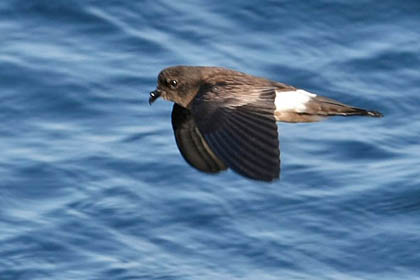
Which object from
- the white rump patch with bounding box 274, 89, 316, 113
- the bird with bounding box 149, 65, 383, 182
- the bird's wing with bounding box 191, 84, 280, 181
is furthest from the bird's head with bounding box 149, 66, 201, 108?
the white rump patch with bounding box 274, 89, 316, 113

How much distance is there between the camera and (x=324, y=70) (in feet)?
34.3

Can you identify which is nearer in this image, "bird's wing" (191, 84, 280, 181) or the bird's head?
"bird's wing" (191, 84, 280, 181)

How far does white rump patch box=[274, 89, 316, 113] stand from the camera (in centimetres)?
738

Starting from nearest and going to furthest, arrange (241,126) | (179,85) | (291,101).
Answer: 1. (241,126)
2. (291,101)
3. (179,85)

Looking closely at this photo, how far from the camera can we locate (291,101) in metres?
7.40

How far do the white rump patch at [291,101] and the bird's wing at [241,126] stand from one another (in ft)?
0.68

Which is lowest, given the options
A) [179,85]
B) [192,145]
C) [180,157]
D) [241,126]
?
[241,126]

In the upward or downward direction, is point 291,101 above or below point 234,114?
above

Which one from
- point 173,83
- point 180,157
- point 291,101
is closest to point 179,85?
point 173,83

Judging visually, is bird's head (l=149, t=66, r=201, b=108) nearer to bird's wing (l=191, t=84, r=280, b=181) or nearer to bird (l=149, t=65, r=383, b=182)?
bird (l=149, t=65, r=383, b=182)

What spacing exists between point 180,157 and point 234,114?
9.40ft

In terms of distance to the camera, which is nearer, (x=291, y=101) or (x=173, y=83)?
(x=291, y=101)

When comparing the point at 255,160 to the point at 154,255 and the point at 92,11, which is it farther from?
the point at 92,11

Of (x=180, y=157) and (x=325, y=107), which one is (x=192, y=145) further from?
(x=180, y=157)
